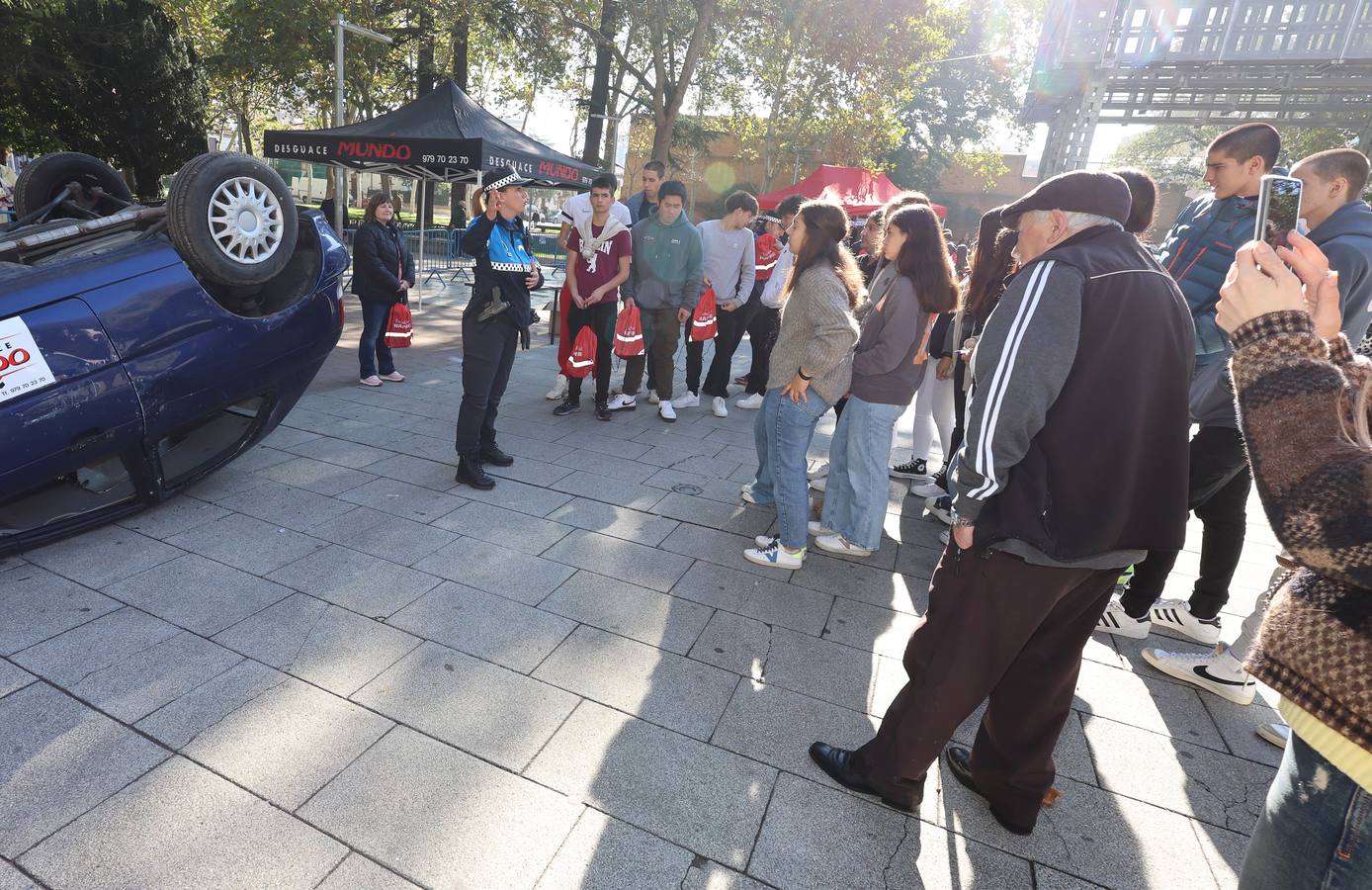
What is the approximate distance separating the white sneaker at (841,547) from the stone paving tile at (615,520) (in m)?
0.87

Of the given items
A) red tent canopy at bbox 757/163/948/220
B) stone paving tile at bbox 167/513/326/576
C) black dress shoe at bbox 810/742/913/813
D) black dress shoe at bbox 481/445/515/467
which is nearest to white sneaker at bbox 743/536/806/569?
black dress shoe at bbox 810/742/913/813

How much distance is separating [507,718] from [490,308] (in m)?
2.64

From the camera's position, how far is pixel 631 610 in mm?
3213

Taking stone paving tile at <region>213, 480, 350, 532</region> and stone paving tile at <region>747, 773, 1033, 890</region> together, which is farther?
stone paving tile at <region>213, 480, 350, 532</region>

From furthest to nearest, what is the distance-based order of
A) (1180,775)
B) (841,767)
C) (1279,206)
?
1. (1180,775)
2. (841,767)
3. (1279,206)

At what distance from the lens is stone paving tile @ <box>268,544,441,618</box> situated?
122 inches

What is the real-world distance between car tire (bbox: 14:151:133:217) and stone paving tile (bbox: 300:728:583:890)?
14.0 ft

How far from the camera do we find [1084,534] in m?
1.72

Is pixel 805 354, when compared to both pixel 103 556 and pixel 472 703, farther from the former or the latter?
pixel 103 556

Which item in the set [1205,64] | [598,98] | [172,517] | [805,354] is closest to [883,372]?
[805,354]

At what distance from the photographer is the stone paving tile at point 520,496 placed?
4.25 m

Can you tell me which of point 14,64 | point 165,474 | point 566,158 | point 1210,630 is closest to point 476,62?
point 14,64

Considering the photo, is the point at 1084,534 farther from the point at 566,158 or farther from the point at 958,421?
the point at 566,158

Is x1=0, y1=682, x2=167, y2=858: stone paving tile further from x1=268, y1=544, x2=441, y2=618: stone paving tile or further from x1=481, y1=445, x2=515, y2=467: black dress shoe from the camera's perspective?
x1=481, y1=445, x2=515, y2=467: black dress shoe
